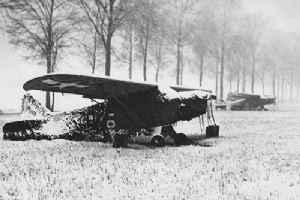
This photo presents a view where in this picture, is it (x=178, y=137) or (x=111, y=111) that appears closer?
(x=178, y=137)

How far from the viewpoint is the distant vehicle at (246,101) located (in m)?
34.5

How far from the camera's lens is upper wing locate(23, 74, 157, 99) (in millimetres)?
9867

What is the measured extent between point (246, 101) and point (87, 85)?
27.3 meters

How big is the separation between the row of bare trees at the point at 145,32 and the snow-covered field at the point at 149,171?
10.8 m

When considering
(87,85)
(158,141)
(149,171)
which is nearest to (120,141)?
(158,141)

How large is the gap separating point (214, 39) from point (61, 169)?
36.5 m

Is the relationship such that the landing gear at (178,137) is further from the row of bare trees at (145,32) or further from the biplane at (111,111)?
the row of bare trees at (145,32)

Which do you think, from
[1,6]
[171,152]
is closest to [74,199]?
[171,152]

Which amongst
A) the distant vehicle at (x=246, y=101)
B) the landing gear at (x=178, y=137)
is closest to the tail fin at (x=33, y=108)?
the landing gear at (x=178, y=137)

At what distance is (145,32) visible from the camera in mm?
33125

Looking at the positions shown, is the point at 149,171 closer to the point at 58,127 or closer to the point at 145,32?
the point at 58,127

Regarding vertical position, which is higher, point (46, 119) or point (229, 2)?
point (229, 2)

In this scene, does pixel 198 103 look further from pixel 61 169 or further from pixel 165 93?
pixel 61 169

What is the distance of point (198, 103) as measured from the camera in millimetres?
11250
